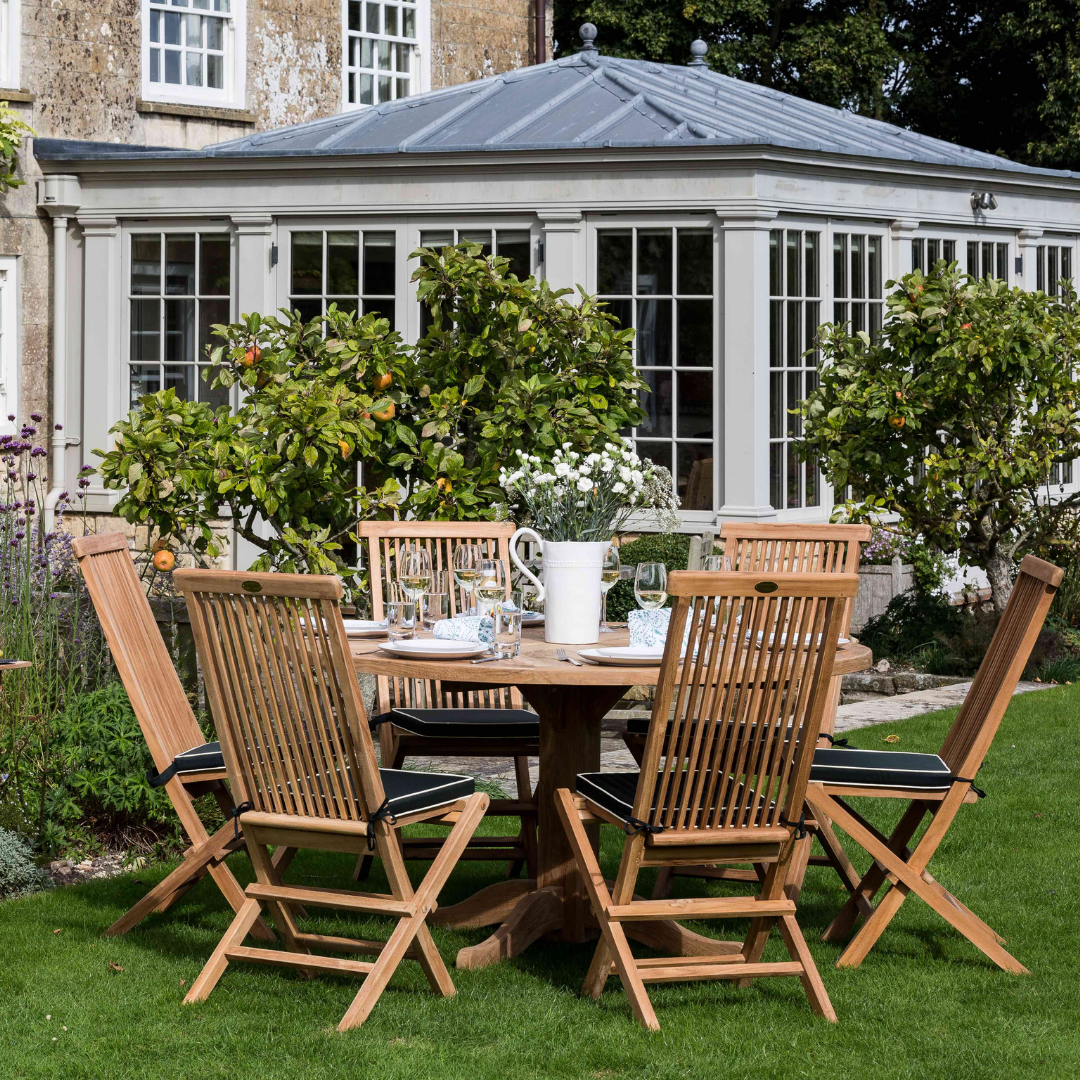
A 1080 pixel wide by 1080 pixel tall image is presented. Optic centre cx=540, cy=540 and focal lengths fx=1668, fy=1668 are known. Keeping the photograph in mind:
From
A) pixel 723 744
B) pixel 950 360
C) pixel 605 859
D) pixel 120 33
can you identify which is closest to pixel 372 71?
pixel 120 33

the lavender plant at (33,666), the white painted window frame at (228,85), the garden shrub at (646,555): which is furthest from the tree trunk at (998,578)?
the white painted window frame at (228,85)

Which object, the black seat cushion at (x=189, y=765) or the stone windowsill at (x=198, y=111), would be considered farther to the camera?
the stone windowsill at (x=198, y=111)

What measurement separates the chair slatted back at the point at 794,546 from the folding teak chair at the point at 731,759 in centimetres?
175

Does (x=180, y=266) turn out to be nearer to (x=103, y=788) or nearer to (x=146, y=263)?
(x=146, y=263)

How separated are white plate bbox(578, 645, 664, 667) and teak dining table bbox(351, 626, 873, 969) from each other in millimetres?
34

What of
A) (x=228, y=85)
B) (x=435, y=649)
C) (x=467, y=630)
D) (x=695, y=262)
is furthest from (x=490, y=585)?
(x=228, y=85)

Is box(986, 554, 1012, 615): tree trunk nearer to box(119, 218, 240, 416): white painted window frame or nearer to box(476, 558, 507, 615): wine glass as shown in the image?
box(119, 218, 240, 416): white painted window frame

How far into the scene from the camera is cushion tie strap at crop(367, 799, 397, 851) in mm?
4270

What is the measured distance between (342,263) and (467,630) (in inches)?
252

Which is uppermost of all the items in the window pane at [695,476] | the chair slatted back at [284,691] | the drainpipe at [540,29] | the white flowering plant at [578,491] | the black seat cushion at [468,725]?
the drainpipe at [540,29]

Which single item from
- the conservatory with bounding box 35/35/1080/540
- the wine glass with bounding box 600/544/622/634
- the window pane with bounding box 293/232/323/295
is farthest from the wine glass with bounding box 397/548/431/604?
the window pane with bounding box 293/232/323/295

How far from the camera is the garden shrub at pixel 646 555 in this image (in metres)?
9.34

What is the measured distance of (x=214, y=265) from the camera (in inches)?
442

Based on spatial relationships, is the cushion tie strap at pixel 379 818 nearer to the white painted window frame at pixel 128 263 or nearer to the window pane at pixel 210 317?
the white painted window frame at pixel 128 263
